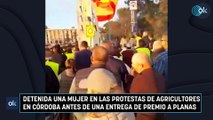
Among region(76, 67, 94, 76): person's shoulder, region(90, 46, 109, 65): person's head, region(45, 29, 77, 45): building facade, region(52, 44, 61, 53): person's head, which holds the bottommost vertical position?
region(76, 67, 94, 76): person's shoulder

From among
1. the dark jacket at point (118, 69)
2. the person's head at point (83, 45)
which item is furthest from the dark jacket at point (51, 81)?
the dark jacket at point (118, 69)

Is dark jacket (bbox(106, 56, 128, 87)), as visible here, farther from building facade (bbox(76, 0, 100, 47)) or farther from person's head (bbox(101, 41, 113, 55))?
building facade (bbox(76, 0, 100, 47))

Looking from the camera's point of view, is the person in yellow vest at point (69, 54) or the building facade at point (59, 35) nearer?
the building facade at point (59, 35)

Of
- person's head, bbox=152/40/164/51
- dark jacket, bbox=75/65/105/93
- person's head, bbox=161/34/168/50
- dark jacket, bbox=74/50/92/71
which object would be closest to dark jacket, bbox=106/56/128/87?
dark jacket, bbox=75/65/105/93

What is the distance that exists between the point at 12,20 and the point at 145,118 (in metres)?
1.78

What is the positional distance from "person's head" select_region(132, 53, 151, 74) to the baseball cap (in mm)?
279

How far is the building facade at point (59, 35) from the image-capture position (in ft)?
16.5

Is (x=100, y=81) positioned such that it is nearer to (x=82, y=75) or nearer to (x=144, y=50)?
(x=82, y=75)

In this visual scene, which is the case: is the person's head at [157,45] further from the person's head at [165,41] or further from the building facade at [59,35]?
the building facade at [59,35]

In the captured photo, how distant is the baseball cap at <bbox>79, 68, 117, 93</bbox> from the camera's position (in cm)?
508

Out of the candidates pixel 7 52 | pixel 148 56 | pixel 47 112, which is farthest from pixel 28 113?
pixel 148 56

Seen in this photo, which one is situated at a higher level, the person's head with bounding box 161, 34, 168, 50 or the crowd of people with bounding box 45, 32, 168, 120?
the person's head with bounding box 161, 34, 168, 50

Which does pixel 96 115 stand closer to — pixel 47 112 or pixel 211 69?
pixel 47 112

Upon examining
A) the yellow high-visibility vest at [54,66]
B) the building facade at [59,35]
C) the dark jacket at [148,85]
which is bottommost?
the dark jacket at [148,85]
